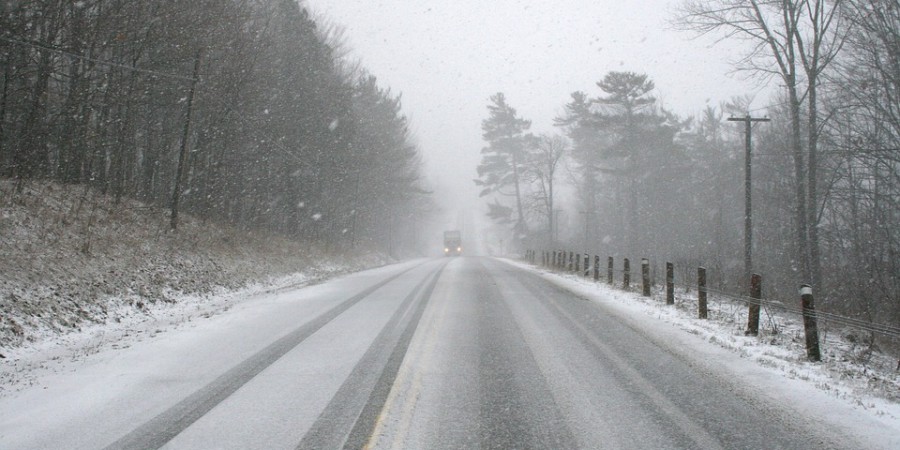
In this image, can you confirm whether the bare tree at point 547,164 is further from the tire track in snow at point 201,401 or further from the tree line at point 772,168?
the tire track in snow at point 201,401

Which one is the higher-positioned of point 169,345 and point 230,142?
point 230,142

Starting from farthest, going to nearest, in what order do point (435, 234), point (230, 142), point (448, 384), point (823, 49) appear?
point (435, 234), point (230, 142), point (823, 49), point (448, 384)

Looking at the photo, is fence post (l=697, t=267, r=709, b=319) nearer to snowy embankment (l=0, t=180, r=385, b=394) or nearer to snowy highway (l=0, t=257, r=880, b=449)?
snowy highway (l=0, t=257, r=880, b=449)

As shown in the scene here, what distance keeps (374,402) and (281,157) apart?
22899mm

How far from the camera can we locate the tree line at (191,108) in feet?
42.5

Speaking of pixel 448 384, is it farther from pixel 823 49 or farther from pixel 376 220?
pixel 376 220

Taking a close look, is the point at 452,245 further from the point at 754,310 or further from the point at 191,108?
the point at 754,310

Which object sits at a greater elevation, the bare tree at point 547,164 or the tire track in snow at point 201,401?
the bare tree at point 547,164

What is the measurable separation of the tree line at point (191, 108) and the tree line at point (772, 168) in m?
18.2

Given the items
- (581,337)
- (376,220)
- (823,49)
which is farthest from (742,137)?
(581,337)

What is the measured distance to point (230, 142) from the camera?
2067 centimetres

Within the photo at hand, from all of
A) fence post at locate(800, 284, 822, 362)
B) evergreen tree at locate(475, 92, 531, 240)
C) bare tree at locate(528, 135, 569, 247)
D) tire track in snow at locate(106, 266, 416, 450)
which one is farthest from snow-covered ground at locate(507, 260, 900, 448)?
evergreen tree at locate(475, 92, 531, 240)

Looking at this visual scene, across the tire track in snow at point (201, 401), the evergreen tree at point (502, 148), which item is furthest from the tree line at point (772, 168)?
the tire track in snow at point (201, 401)

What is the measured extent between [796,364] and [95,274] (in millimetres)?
11634
